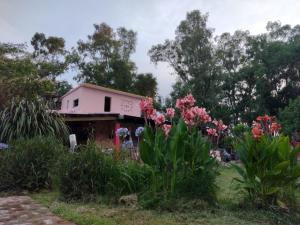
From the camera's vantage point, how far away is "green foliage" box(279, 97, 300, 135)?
845 inches

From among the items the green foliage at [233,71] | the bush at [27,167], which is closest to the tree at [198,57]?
the green foliage at [233,71]

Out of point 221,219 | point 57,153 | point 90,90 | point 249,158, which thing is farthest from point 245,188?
point 90,90

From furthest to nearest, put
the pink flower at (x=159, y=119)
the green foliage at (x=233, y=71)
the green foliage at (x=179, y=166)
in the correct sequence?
the green foliage at (x=233, y=71)
the pink flower at (x=159, y=119)
the green foliage at (x=179, y=166)

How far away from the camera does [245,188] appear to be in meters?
4.98

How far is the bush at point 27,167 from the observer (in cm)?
681

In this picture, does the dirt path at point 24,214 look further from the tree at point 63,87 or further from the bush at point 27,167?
the tree at point 63,87

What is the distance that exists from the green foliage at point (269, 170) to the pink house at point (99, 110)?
11170mm

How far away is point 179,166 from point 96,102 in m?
17.5

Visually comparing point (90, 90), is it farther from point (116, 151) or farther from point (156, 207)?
point (156, 207)

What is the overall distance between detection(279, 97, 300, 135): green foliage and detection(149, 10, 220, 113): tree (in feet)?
20.0

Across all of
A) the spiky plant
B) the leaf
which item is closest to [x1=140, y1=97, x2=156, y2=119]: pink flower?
the leaf

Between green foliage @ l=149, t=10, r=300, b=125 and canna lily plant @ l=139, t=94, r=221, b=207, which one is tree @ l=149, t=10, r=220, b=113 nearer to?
green foliage @ l=149, t=10, r=300, b=125

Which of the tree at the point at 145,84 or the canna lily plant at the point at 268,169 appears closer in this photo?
the canna lily plant at the point at 268,169

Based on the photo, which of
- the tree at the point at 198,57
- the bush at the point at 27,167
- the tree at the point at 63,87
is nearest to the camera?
the bush at the point at 27,167
